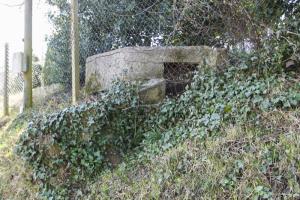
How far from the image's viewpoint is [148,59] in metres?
4.74

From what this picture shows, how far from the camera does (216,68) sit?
4.10 metres

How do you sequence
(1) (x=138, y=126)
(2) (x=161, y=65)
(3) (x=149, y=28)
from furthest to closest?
(3) (x=149, y=28) < (2) (x=161, y=65) < (1) (x=138, y=126)

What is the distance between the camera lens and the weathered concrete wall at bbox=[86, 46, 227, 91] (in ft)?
14.8

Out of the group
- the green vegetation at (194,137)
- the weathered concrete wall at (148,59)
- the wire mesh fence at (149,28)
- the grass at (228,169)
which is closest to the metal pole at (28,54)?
the wire mesh fence at (149,28)

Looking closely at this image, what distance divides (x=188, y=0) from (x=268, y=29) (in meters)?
0.97

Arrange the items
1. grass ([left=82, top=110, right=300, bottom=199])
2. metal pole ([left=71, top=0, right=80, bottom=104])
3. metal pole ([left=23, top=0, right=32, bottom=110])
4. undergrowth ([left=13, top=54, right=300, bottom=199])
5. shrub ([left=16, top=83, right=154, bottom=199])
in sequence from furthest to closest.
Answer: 1. metal pole ([left=23, top=0, right=32, bottom=110])
2. metal pole ([left=71, top=0, right=80, bottom=104])
3. shrub ([left=16, top=83, right=154, bottom=199])
4. undergrowth ([left=13, top=54, right=300, bottom=199])
5. grass ([left=82, top=110, right=300, bottom=199])

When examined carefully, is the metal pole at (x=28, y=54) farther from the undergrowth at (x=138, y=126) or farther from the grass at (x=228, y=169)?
the grass at (x=228, y=169)

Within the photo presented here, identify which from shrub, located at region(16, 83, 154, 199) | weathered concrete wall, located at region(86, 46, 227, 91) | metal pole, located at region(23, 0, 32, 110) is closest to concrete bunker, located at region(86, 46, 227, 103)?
weathered concrete wall, located at region(86, 46, 227, 91)

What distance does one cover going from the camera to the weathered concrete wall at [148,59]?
4.52m

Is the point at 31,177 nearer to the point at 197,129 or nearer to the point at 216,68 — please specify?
the point at 197,129

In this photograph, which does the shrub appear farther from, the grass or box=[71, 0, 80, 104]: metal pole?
box=[71, 0, 80, 104]: metal pole

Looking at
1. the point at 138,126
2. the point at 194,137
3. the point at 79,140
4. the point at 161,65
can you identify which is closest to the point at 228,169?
the point at 194,137

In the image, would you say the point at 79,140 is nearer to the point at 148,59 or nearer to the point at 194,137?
the point at 194,137

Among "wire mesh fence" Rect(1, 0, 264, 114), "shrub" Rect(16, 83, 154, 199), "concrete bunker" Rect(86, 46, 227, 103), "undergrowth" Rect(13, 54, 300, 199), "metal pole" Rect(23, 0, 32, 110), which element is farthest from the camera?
"metal pole" Rect(23, 0, 32, 110)
